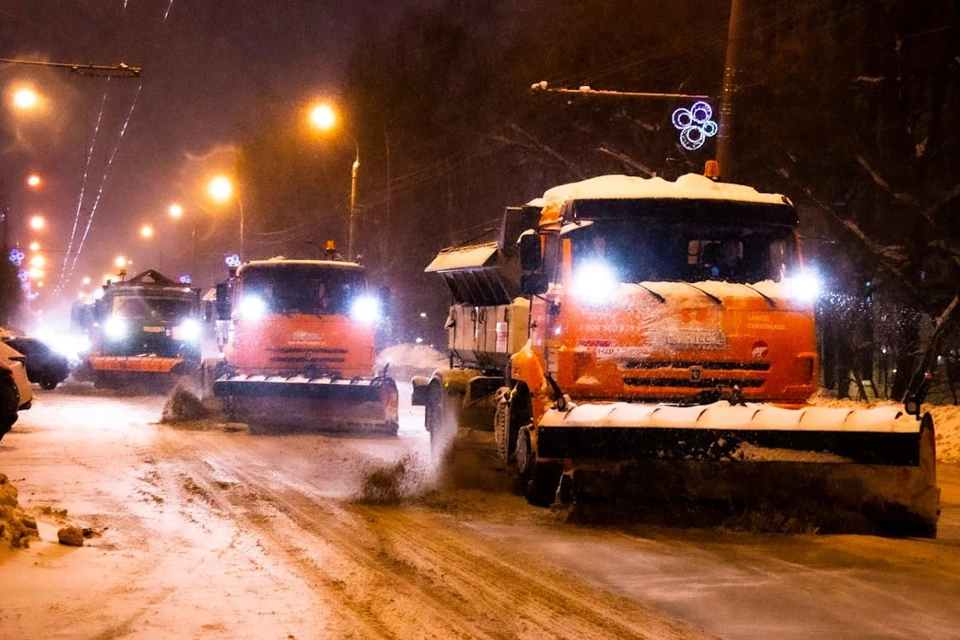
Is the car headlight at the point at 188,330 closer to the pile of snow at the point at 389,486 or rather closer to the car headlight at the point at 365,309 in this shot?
the car headlight at the point at 365,309

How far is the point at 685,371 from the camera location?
32.9 ft

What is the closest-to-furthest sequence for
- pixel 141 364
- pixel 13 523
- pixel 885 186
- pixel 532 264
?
1. pixel 13 523
2. pixel 532 264
3. pixel 885 186
4. pixel 141 364

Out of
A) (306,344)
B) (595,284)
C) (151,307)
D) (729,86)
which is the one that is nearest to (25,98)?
(151,307)

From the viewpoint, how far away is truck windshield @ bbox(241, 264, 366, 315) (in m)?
19.8

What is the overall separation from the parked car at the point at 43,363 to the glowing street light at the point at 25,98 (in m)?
6.27

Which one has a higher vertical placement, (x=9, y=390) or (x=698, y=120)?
(x=698, y=120)

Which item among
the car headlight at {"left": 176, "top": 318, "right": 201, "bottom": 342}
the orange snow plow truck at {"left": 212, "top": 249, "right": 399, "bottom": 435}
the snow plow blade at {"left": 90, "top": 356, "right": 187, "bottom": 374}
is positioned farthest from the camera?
the car headlight at {"left": 176, "top": 318, "right": 201, "bottom": 342}

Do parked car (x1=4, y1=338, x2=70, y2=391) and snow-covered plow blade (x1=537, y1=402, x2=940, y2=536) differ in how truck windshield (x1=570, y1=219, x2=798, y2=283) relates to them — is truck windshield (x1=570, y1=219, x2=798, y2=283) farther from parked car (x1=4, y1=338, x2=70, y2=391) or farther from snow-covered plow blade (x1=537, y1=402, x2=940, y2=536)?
parked car (x1=4, y1=338, x2=70, y2=391)

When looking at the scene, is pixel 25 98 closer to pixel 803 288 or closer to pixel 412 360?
pixel 412 360

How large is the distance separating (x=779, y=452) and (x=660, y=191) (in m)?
2.86

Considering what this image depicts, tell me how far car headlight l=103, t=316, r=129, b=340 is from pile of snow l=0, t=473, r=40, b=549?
23.1m

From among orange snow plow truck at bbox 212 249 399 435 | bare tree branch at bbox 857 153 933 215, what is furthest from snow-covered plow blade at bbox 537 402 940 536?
bare tree branch at bbox 857 153 933 215

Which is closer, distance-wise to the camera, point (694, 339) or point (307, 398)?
point (694, 339)

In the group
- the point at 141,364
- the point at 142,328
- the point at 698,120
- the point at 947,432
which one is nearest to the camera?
the point at 947,432
